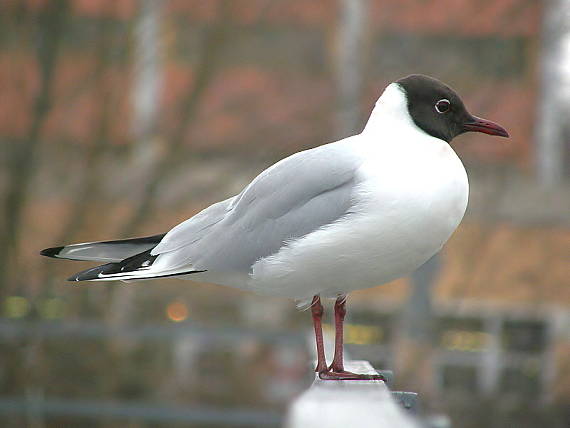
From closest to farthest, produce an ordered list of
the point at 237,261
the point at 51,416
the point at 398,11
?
the point at 237,261
the point at 51,416
the point at 398,11

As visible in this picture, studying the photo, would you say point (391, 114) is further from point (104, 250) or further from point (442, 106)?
point (104, 250)

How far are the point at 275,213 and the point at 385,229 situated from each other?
30cm

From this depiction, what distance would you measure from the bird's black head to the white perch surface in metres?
0.56

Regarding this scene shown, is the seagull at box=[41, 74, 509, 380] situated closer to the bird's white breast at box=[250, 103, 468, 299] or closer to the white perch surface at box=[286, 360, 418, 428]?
the bird's white breast at box=[250, 103, 468, 299]

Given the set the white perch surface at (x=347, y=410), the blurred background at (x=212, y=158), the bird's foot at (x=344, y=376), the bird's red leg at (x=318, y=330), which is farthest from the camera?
the blurred background at (x=212, y=158)

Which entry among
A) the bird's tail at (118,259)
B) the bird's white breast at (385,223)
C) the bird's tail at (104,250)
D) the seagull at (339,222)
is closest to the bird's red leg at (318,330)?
the seagull at (339,222)

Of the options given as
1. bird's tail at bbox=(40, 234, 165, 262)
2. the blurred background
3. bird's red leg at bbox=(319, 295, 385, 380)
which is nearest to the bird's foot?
bird's red leg at bbox=(319, 295, 385, 380)

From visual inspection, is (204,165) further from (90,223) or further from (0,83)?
(0,83)

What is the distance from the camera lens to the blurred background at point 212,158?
5789 millimetres

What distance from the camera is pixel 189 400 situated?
19.0ft

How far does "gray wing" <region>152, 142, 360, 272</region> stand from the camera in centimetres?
199

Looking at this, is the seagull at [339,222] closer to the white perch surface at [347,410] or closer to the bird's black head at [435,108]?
the bird's black head at [435,108]

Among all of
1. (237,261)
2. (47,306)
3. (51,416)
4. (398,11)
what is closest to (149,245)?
(237,261)

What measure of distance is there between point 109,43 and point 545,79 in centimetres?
265
